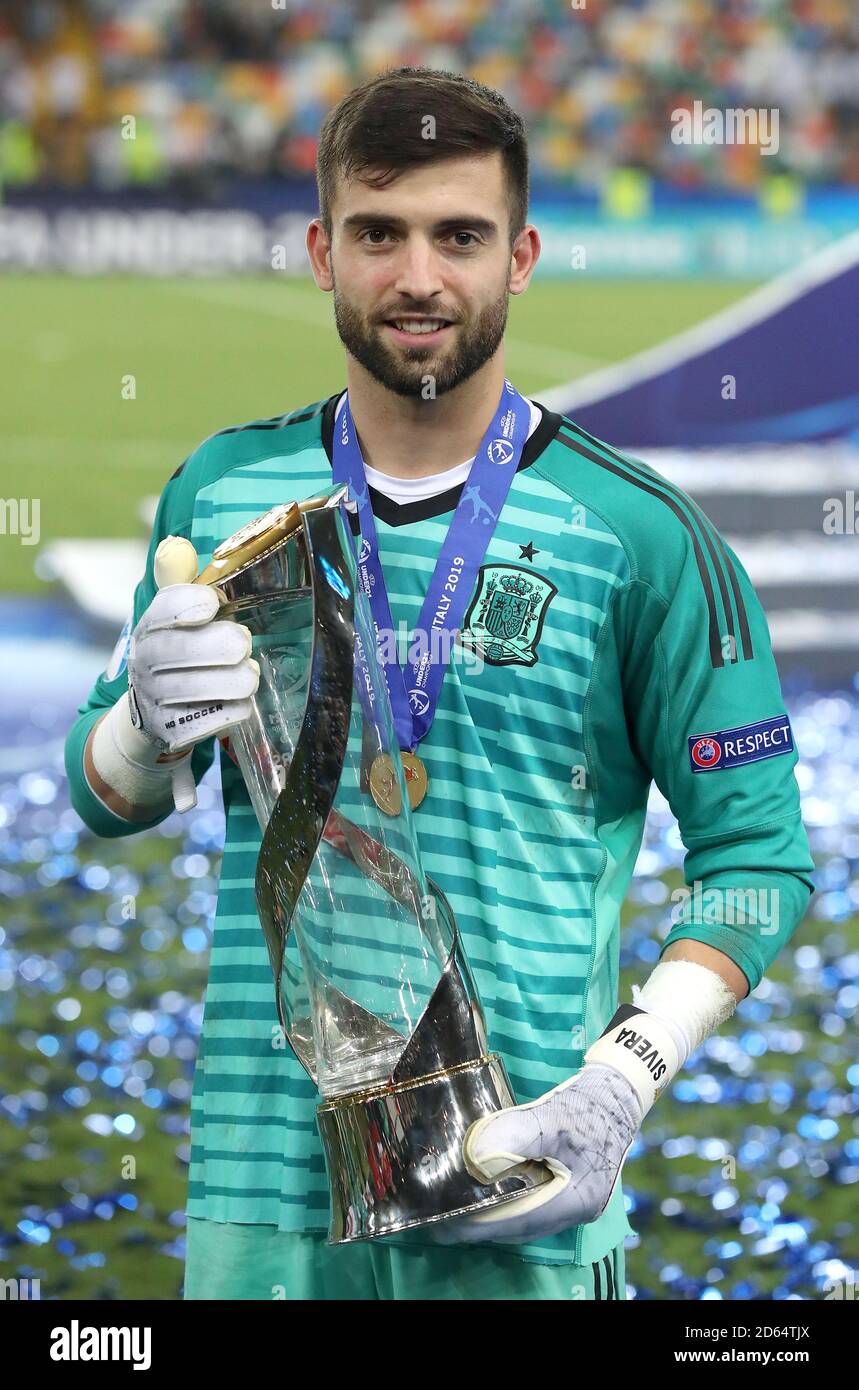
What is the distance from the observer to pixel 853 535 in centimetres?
391

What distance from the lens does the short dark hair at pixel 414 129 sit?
147 cm

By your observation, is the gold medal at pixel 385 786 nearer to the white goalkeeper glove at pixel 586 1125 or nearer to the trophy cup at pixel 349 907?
the trophy cup at pixel 349 907

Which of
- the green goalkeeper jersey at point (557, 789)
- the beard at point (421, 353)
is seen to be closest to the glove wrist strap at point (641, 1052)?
the green goalkeeper jersey at point (557, 789)

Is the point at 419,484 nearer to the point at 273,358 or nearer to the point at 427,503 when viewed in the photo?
the point at 427,503

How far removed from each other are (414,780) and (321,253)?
52cm

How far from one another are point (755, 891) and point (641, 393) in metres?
2.85

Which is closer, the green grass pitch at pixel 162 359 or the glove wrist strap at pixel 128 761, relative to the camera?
the glove wrist strap at pixel 128 761

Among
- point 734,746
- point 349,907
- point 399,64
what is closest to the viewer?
point 349,907

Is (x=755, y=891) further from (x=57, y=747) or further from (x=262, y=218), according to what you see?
(x=262, y=218)

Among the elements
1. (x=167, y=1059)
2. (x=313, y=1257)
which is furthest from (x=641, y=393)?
(x=313, y=1257)

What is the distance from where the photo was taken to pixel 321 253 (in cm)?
161

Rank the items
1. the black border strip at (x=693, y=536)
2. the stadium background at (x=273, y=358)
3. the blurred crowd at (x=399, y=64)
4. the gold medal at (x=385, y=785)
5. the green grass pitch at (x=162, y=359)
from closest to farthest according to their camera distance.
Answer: the gold medal at (x=385, y=785) → the black border strip at (x=693, y=536) → the stadium background at (x=273, y=358) → the green grass pitch at (x=162, y=359) → the blurred crowd at (x=399, y=64)

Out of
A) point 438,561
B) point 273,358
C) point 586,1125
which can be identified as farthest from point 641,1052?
point 273,358

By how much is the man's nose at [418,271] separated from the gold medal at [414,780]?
0.41m
